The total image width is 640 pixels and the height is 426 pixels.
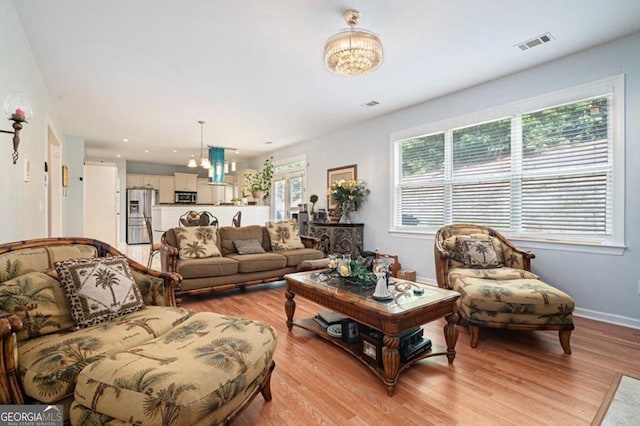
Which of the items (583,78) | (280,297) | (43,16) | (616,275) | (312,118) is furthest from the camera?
(312,118)

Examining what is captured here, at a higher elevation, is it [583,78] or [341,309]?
[583,78]

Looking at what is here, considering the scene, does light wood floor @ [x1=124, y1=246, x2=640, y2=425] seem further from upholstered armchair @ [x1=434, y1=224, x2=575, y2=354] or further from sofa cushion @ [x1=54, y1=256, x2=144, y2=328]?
sofa cushion @ [x1=54, y1=256, x2=144, y2=328]

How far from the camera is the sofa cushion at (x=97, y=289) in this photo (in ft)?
5.56

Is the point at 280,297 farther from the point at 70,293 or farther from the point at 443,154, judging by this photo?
the point at 443,154

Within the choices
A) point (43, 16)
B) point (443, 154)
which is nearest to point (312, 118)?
point (443, 154)

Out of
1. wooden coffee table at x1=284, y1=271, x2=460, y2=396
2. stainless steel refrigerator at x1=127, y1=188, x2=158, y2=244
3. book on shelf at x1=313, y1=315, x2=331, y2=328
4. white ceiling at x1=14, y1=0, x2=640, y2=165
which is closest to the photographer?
wooden coffee table at x1=284, y1=271, x2=460, y2=396

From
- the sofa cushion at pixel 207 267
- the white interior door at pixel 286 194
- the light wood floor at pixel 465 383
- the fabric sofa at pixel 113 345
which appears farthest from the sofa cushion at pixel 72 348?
the white interior door at pixel 286 194

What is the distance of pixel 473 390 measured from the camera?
1912 mm

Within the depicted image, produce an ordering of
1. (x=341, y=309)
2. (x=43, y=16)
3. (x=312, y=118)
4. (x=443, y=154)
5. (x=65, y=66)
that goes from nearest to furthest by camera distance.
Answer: (x=341, y=309) → (x=43, y=16) → (x=65, y=66) → (x=443, y=154) → (x=312, y=118)

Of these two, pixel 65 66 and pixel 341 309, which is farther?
pixel 65 66

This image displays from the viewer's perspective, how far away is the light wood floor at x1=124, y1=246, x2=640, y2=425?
1.67 m

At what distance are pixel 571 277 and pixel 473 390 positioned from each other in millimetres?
2230

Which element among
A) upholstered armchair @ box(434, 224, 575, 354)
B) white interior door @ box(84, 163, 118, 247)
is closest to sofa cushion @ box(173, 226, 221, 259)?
upholstered armchair @ box(434, 224, 575, 354)

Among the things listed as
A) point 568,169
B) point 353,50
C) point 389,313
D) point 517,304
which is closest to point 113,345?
point 389,313
